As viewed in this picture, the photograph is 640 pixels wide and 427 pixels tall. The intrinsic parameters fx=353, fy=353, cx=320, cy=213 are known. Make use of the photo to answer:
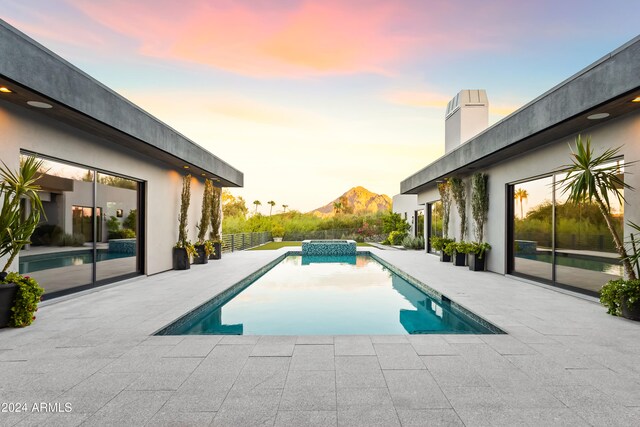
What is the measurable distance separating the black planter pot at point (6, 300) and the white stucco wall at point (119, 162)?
5.75ft

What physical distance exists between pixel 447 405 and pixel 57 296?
19.6 ft

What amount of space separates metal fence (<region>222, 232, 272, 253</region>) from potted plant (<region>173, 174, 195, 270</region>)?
11.7 feet

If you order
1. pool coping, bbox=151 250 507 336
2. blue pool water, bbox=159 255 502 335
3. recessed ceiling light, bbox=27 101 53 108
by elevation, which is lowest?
blue pool water, bbox=159 255 502 335

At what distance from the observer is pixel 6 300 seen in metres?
4.05

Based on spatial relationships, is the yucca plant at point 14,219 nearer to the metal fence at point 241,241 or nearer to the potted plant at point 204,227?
the potted plant at point 204,227

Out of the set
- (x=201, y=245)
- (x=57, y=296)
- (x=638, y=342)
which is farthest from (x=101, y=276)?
(x=638, y=342)

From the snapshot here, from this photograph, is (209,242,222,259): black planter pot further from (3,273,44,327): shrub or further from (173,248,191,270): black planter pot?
(3,273,44,327): shrub

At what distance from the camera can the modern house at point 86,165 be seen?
14.5ft

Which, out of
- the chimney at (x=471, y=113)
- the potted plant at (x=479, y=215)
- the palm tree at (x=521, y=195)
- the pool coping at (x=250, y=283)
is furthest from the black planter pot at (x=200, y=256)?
the chimney at (x=471, y=113)

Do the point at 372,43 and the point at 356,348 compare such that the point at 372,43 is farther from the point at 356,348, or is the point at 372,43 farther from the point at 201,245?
the point at 356,348

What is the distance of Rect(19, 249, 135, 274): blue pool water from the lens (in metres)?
5.20

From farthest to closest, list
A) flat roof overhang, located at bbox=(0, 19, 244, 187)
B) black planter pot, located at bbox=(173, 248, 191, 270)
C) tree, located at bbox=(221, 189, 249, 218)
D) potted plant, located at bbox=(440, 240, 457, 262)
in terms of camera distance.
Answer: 1. tree, located at bbox=(221, 189, 249, 218)
2. potted plant, located at bbox=(440, 240, 457, 262)
3. black planter pot, located at bbox=(173, 248, 191, 270)
4. flat roof overhang, located at bbox=(0, 19, 244, 187)

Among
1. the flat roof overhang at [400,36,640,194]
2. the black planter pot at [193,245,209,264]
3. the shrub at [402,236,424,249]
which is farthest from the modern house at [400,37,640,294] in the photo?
the black planter pot at [193,245,209,264]

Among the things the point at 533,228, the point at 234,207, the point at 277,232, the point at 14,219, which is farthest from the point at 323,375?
the point at 234,207
